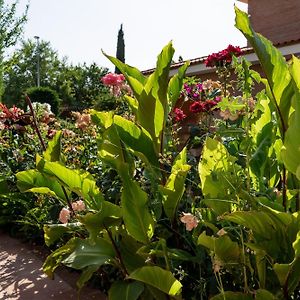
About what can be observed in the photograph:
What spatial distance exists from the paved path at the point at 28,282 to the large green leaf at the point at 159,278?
1.15 metres

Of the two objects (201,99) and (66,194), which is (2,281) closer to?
(66,194)

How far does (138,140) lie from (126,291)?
0.80 meters

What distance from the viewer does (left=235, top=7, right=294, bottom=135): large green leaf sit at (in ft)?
6.25

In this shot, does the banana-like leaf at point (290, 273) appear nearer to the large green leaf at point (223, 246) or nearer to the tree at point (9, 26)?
the large green leaf at point (223, 246)

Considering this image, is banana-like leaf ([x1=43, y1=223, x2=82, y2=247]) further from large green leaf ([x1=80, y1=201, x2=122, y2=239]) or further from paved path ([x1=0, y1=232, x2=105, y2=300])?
paved path ([x1=0, y1=232, x2=105, y2=300])

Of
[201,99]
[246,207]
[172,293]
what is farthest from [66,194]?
[201,99]

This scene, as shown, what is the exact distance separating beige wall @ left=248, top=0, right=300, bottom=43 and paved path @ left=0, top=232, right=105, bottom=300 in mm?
11381

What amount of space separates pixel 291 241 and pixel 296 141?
0.42 metres

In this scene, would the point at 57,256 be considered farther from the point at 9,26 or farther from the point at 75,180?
the point at 9,26

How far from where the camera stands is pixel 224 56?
348 cm

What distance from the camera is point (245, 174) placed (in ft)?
7.18

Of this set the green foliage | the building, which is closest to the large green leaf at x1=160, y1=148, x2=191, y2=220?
the building

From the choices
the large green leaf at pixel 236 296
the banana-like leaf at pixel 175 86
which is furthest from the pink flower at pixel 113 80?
the large green leaf at pixel 236 296

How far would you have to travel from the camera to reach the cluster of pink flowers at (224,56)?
11.2ft
